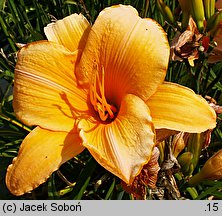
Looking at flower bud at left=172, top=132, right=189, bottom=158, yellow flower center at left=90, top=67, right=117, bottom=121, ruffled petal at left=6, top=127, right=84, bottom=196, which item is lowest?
flower bud at left=172, top=132, right=189, bottom=158

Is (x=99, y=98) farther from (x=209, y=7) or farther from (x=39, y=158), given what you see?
(x=209, y=7)

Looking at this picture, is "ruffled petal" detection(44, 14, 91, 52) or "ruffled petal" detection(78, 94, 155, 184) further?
"ruffled petal" detection(44, 14, 91, 52)

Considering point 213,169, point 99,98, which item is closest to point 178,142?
point 213,169

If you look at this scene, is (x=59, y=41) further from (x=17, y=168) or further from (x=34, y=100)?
(x=17, y=168)

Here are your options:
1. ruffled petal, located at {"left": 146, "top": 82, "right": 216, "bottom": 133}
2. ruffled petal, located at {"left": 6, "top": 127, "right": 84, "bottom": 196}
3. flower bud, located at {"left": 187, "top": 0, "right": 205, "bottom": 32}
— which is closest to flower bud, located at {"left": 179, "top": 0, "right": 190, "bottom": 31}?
flower bud, located at {"left": 187, "top": 0, "right": 205, "bottom": 32}

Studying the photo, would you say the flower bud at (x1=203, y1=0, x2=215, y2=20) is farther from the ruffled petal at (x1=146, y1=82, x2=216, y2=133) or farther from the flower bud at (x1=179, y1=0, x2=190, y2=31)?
the ruffled petal at (x1=146, y1=82, x2=216, y2=133)
